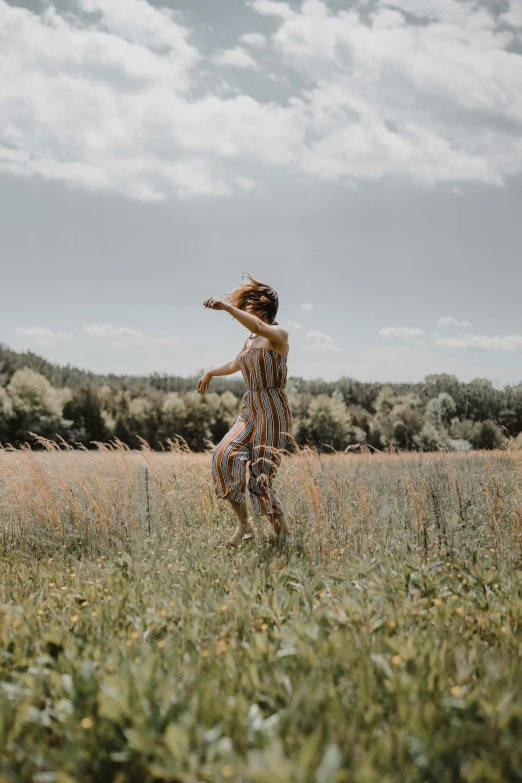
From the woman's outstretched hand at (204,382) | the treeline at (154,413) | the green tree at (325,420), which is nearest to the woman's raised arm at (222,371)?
the woman's outstretched hand at (204,382)

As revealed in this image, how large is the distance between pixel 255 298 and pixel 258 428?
1.11m

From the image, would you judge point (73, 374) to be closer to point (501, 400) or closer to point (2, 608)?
point (501, 400)

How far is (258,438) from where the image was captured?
5070 millimetres

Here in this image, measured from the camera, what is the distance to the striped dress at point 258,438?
4973 millimetres

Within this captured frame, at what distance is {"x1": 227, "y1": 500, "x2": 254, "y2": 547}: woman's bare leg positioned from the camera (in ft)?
16.4

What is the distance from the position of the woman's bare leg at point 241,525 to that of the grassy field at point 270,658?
156 mm

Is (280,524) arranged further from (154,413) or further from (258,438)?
(154,413)

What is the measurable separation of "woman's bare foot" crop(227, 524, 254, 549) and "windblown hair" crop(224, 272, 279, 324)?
1.82m

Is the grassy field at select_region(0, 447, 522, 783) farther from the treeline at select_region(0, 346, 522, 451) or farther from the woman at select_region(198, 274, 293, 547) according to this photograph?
the treeline at select_region(0, 346, 522, 451)

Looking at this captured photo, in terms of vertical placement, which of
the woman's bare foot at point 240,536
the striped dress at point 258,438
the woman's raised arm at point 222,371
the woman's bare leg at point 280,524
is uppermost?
the woman's raised arm at point 222,371

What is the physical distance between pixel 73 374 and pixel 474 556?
3995 cm

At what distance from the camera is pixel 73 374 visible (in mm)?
41344

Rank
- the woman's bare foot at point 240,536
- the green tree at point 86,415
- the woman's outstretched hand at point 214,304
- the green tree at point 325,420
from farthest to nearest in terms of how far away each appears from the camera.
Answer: the green tree at point 325,420 → the green tree at point 86,415 → the woman's bare foot at point 240,536 → the woman's outstretched hand at point 214,304

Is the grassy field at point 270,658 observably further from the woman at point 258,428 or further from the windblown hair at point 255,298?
the windblown hair at point 255,298
